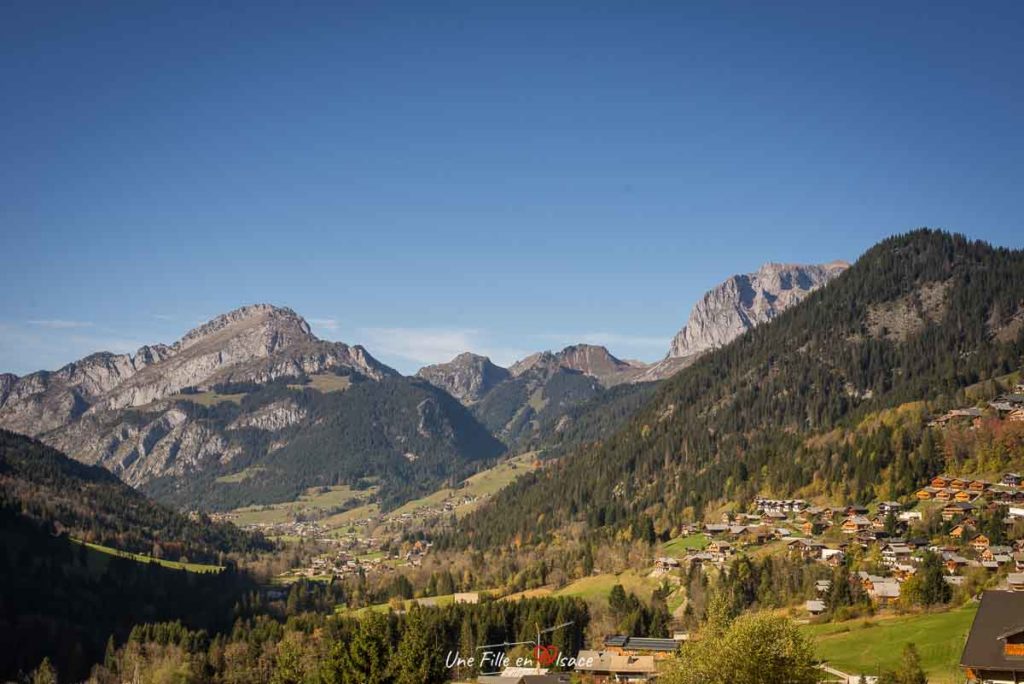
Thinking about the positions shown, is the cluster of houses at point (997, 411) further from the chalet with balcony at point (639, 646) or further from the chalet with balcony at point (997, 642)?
the chalet with balcony at point (997, 642)

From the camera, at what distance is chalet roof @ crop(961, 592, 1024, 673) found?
52.0 meters

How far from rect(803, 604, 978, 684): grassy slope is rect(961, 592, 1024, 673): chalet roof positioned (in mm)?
21151

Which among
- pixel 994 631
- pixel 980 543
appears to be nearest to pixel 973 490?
pixel 980 543

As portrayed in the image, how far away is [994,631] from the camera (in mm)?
53469

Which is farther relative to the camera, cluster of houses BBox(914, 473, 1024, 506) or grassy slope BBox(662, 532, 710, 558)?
grassy slope BBox(662, 532, 710, 558)

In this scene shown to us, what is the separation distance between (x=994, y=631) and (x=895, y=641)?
1881 inches

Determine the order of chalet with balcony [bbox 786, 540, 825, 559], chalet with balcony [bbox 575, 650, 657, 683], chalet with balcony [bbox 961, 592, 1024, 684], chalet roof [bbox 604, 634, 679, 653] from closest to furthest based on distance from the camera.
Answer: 1. chalet with balcony [bbox 961, 592, 1024, 684]
2. chalet with balcony [bbox 575, 650, 657, 683]
3. chalet roof [bbox 604, 634, 679, 653]
4. chalet with balcony [bbox 786, 540, 825, 559]

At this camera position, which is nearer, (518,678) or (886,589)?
(518,678)

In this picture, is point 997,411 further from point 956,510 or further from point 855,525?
point 855,525

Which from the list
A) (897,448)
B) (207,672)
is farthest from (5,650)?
(897,448)

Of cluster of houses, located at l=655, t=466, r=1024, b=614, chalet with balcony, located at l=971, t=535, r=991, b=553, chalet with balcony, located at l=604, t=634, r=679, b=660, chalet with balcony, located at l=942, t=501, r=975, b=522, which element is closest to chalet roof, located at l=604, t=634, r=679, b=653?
chalet with balcony, located at l=604, t=634, r=679, b=660

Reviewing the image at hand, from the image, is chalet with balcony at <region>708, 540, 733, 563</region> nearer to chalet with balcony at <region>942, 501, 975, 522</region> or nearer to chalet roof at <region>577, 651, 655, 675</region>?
chalet with balcony at <region>942, 501, 975, 522</region>

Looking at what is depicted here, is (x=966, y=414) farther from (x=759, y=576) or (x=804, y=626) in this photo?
Answer: (x=804, y=626)

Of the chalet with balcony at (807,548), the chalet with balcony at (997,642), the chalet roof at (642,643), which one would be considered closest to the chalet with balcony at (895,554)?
the chalet with balcony at (807,548)
